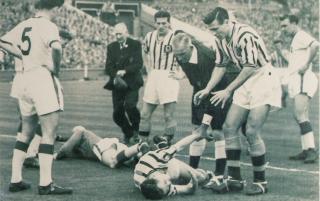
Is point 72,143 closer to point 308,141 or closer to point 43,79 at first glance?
point 43,79

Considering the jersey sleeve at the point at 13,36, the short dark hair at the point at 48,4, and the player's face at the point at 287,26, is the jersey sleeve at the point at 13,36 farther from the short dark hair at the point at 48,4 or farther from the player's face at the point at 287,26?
the player's face at the point at 287,26

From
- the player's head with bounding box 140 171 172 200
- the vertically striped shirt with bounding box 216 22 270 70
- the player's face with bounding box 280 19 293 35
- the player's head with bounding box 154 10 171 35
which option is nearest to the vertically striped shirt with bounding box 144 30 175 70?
the player's head with bounding box 154 10 171 35

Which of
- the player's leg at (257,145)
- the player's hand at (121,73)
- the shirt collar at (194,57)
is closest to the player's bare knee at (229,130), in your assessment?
the player's leg at (257,145)

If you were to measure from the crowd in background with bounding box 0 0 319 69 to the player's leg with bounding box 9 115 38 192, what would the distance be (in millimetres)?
19808

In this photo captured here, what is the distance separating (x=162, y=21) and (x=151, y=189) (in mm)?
4334

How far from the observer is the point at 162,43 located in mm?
10320

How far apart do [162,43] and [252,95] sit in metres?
3.61

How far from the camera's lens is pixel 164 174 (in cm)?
661

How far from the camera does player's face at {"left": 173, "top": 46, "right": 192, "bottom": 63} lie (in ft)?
24.3

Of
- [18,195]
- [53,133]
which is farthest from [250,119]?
[18,195]

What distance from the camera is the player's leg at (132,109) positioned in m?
11.1

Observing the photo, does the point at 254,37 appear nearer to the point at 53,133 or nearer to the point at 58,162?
the point at 53,133

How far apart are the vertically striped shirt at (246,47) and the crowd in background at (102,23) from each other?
18.9 m

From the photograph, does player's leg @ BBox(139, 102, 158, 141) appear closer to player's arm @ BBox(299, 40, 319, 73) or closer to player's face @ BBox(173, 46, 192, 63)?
player's arm @ BBox(299, 40, 319, 73)
